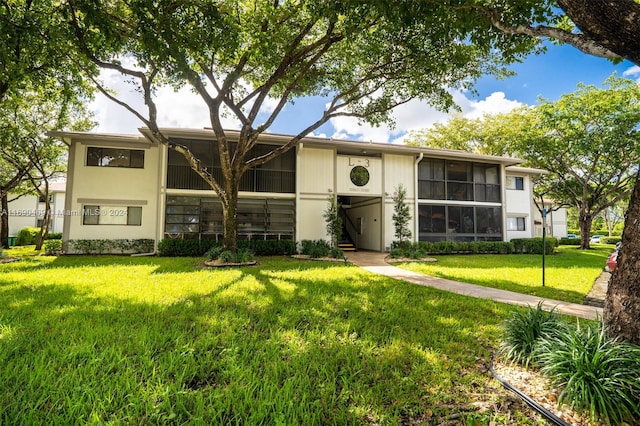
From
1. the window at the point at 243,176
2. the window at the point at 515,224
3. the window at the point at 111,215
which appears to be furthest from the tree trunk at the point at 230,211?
the window at the point at 515,224

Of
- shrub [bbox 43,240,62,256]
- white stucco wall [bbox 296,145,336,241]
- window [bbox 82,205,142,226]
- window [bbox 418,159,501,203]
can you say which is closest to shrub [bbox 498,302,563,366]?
white stucco wall [bbox 296,145,336,241]

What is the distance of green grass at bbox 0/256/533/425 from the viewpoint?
7.66 feet

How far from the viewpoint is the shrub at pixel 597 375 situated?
2.18 metres

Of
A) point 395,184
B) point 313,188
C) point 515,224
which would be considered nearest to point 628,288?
point 313,188

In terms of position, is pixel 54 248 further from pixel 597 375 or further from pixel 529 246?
pixel 529 246

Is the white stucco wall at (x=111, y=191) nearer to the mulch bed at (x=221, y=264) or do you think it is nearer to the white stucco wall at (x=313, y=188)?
the mulch bed at (x=221, y=264)

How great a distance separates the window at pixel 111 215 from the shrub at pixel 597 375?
1618cm

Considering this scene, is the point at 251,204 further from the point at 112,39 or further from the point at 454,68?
the point at 454,68

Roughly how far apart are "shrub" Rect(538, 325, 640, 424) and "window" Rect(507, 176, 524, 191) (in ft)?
65.9

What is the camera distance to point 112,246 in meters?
14.0

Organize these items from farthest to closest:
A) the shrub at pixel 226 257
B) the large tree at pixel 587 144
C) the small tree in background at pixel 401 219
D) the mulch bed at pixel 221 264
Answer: the large tree at pixel 587 144 < the small tree in background at pixel 401 219 < the shrub at pixel 226 257 < the mulch bed at pixel 221 264

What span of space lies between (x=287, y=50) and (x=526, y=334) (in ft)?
32.0

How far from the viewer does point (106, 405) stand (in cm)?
233

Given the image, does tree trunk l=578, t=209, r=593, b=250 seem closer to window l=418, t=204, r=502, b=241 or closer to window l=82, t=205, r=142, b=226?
window l=418, t=204, r=502, b=241
